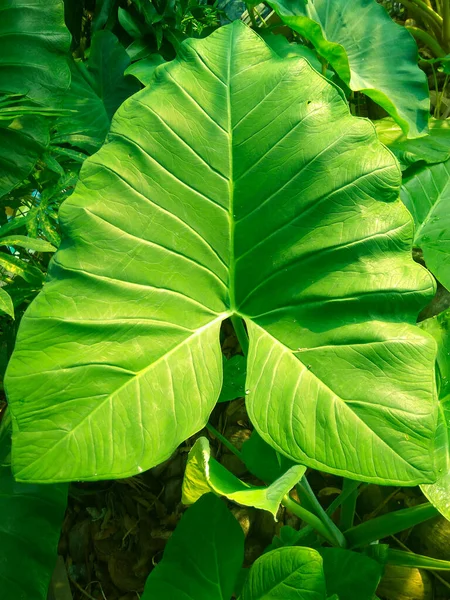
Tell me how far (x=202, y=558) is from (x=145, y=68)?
1387 mm

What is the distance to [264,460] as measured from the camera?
1142mm

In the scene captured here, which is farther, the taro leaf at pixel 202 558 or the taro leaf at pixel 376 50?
the taro leaf at pixel 376 50

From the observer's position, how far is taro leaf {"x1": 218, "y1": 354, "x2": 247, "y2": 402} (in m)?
1.22

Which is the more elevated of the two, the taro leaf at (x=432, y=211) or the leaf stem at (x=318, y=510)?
the taro leaf at (x=432, y=211)

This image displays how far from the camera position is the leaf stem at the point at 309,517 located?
45.3 inches

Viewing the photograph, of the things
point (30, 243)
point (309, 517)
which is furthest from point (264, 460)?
point (30, 243)

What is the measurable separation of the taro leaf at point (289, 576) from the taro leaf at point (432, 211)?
714mm

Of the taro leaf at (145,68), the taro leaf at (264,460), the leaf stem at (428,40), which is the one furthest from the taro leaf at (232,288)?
the leaf stem at (428,40)

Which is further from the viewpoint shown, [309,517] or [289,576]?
[309,517]

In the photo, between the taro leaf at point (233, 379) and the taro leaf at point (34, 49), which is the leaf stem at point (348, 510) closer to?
the taro leaf at point (233, 379)

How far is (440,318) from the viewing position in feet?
3.83

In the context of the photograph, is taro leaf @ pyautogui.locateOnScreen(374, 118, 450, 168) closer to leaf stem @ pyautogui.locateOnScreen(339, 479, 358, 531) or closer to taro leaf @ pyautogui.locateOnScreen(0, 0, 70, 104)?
leaf stem @ pyautogui.locateOnScreen(339, 479, 358, 531)

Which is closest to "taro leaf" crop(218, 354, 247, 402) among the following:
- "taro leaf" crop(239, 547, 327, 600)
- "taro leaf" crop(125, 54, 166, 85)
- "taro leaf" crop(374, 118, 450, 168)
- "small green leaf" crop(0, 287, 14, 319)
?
"taro leaf" crop(239, 547, 327, 600)

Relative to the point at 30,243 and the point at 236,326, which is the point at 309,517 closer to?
the point at 236,326
